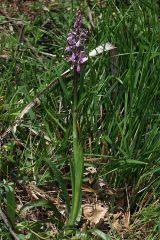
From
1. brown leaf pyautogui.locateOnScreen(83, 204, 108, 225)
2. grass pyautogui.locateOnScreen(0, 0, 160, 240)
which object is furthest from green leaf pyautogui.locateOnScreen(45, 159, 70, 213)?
brown leaf pyautogui.locateOnScreen(83, 204, 108, 225)

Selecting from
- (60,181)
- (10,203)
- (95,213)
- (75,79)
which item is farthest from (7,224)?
(75,79)

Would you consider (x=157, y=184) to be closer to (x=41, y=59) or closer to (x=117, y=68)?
(x=117, y=68)

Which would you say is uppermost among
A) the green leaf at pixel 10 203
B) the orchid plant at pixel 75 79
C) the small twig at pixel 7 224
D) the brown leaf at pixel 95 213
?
the orchid plant at pixel 75 79

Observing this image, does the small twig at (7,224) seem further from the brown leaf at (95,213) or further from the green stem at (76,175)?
the brown leaf at (95,213)

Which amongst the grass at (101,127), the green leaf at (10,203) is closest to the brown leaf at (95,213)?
the grass at (101,127)

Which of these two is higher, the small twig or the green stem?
Result: the green stem

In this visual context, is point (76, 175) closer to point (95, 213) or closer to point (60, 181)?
point (60, 181)

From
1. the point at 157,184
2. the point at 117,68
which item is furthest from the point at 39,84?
the point at 157,184

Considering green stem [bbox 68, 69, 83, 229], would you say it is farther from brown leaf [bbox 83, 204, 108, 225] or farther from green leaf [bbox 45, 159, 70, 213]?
brown leaf [bbox 83, 204, 108, 225]
